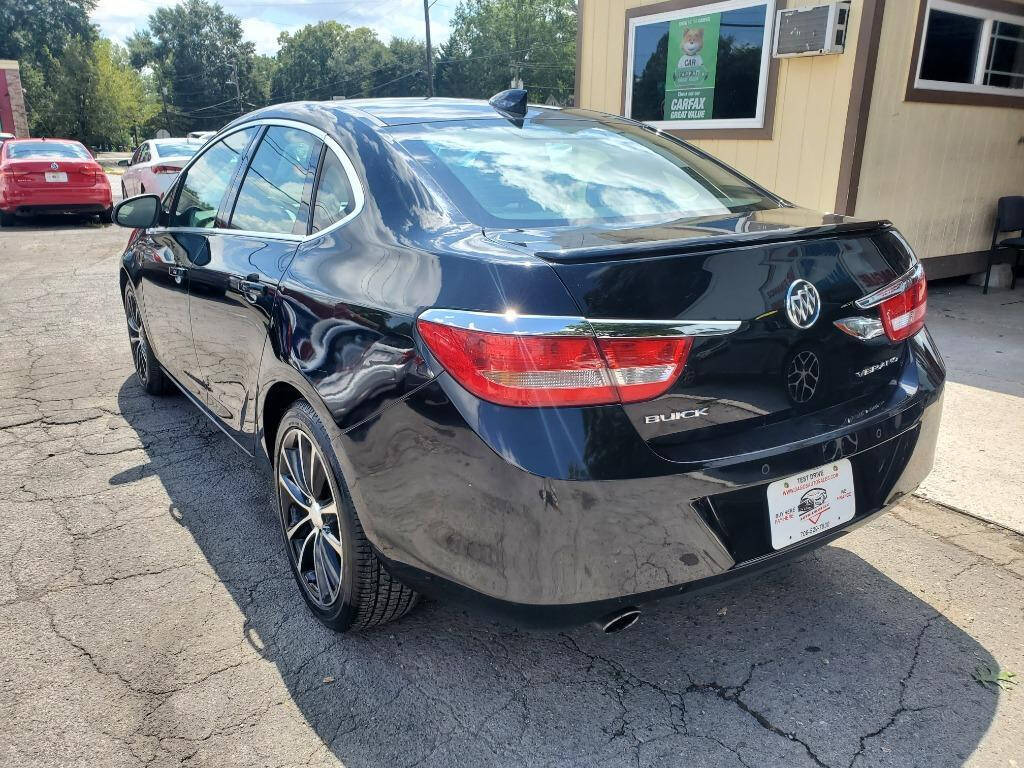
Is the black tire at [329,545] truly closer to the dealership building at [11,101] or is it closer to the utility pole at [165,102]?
the dealership building at [11,101]

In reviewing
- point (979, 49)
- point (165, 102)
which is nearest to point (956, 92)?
point (979, 49)

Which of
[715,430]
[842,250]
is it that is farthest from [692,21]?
[715,430]

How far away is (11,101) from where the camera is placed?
42562mm

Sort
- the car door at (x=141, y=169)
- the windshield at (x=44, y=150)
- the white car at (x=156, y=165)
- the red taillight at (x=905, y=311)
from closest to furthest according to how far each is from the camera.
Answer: the red taillight at (x=905, y=311) < the white car at (x=156, y=165) < the windshield at (x=44, y=150) < the car door at (x=141, y=169)

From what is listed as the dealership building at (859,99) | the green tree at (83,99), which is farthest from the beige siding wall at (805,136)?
the green tree at (83,99)

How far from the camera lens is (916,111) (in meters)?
6.86

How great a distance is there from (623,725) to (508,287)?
123 cm

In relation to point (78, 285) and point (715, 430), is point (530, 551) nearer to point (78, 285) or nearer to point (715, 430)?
point (715, 430)

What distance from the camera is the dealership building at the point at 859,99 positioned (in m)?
6.54

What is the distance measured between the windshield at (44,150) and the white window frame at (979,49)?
13.1 m

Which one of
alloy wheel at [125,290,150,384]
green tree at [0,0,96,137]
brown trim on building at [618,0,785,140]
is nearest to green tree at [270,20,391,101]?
green tree at [0,0,96,137]

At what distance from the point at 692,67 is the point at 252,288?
641cm

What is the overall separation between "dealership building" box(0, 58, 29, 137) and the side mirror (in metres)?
46.6

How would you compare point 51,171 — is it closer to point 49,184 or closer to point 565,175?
point 49,184
